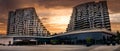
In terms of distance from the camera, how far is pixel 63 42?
9831cm

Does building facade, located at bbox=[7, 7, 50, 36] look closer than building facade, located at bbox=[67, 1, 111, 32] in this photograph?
No

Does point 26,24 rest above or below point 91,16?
below

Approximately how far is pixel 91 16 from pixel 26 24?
57.1 metres

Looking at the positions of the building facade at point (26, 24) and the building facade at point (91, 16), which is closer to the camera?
the building facade at point (91, 16)

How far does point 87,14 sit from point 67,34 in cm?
5118

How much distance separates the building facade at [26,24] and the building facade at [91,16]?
26778 mm

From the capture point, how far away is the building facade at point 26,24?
159125 mm

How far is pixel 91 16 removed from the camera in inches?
5566

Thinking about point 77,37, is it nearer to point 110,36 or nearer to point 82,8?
point 110,36

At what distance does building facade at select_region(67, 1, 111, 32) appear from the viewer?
5295 inches

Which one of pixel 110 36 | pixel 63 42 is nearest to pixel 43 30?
pixel 63 42

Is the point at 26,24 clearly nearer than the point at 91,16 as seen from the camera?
No

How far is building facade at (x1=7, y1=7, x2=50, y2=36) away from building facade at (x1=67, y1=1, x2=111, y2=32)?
2678 cm

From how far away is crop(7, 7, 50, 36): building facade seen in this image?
159 metres
